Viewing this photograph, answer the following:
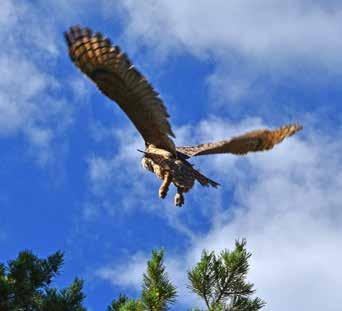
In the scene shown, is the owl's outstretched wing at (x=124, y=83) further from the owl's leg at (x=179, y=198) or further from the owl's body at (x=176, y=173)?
the owl's leg at (x=179, y=198)

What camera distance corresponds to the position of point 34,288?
10.6 meters

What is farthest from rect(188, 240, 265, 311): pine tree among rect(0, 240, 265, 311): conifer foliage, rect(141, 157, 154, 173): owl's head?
rect(141, 157, 154, 173): owl's head

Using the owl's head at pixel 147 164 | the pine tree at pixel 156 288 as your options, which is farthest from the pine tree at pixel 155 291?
the owl's head at pixel 147 164

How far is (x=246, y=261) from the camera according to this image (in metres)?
8.93

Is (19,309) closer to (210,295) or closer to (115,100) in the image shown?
(210,295)

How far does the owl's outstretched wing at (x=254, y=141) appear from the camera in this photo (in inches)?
237

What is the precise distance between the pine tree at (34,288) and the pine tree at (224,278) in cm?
188

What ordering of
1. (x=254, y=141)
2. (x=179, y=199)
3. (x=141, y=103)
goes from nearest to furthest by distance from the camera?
1. (x=254, y=141)
2. (x=179, y=199)
3. (x=141, y=103)

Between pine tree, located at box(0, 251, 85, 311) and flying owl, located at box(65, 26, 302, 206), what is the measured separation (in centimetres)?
397

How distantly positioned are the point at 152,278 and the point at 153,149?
8.23ft

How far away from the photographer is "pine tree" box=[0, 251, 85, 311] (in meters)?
→ 10.0

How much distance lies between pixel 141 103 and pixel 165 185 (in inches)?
29.6

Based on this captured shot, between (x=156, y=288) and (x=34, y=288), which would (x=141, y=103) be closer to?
(x=156, y=288)

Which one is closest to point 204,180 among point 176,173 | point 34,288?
point 176,173
